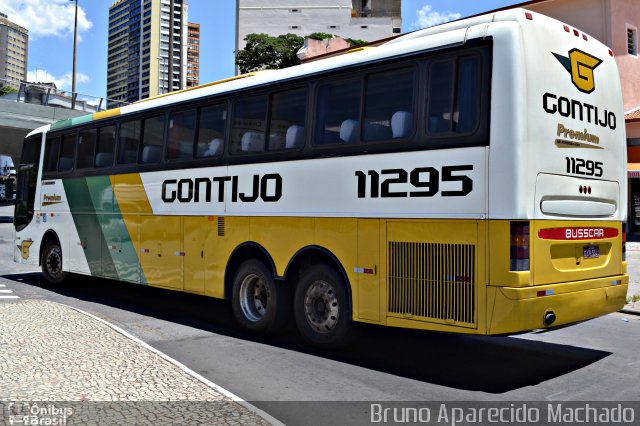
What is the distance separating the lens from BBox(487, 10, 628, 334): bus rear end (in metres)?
5.82

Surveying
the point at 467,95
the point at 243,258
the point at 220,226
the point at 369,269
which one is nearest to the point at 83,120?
the point at 220,226

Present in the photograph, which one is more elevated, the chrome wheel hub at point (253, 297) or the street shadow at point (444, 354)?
the chrome wheel hub at point (253, 297)

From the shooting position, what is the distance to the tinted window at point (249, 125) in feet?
27.5

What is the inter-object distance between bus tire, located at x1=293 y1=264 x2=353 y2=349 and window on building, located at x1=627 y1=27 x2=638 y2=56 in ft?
85.6

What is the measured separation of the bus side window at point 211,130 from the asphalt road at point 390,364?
251cm

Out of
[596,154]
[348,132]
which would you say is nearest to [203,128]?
[348,132]

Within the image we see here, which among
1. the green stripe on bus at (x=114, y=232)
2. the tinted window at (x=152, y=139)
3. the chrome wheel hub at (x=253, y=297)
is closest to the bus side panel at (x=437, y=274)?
the chrome wheel hub at (x=253, y=297)

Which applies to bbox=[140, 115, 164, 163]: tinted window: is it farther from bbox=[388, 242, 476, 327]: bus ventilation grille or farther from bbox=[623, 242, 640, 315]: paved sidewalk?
bbox=[623, 242, 640, 315]: paved sidewalk

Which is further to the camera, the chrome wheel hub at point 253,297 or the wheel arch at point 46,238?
the wheel arch at point 46,238

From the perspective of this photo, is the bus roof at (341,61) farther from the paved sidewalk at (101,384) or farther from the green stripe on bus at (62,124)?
the paved sidewalk at (101,384)

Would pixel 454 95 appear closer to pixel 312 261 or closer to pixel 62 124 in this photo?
pixel 312 261

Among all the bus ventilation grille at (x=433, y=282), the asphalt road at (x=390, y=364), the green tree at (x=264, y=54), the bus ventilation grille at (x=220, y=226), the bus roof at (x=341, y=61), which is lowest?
the asphalt road at (x=390, y=364)

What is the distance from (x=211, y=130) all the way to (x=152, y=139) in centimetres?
156

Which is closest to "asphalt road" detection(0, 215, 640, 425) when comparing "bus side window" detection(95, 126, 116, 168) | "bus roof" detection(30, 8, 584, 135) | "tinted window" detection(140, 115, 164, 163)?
"tinted window" detection(140, 115, 164, 163)
